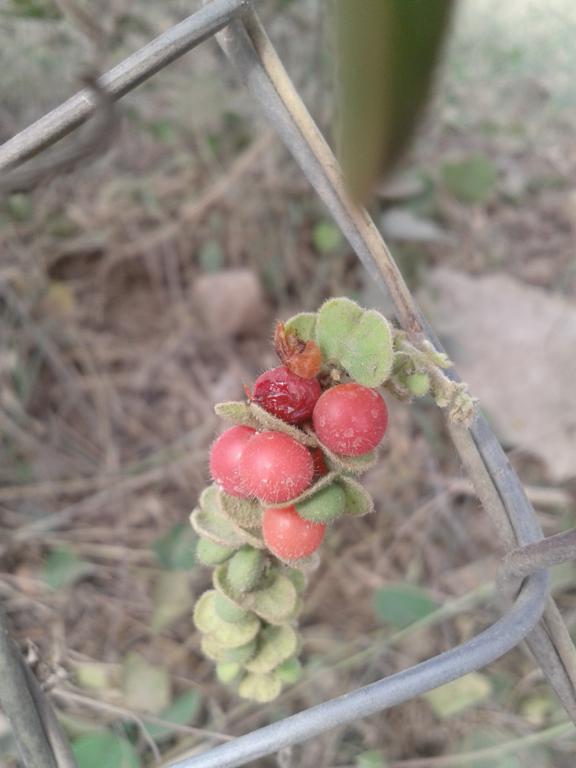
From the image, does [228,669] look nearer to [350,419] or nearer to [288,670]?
[288,670]

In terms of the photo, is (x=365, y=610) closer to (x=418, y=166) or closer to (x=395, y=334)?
(x=395, y=334)

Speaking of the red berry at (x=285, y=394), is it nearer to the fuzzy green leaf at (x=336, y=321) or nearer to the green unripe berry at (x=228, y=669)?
the fuzzy green leaf at (x=336, y=321)

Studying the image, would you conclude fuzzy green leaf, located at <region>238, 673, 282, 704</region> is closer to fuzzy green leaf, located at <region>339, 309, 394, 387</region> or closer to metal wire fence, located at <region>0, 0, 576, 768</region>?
metal wire fence, located at <region>0, 0, 576, 768</region>

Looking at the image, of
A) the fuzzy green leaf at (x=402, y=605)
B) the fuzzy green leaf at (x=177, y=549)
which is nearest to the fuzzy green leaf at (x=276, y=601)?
the fuzzy green leaf at (x=402, y=605)

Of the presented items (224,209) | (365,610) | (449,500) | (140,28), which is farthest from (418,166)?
(365,610)

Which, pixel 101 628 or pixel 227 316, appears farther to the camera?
pixel 227 316

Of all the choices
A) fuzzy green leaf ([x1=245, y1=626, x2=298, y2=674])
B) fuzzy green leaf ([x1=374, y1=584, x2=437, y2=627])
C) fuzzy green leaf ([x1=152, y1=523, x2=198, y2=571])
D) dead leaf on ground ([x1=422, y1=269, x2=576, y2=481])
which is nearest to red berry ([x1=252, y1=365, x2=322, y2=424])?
fuzzy green leaf ([x1=245, y1=626, x2=298, y2=674])
